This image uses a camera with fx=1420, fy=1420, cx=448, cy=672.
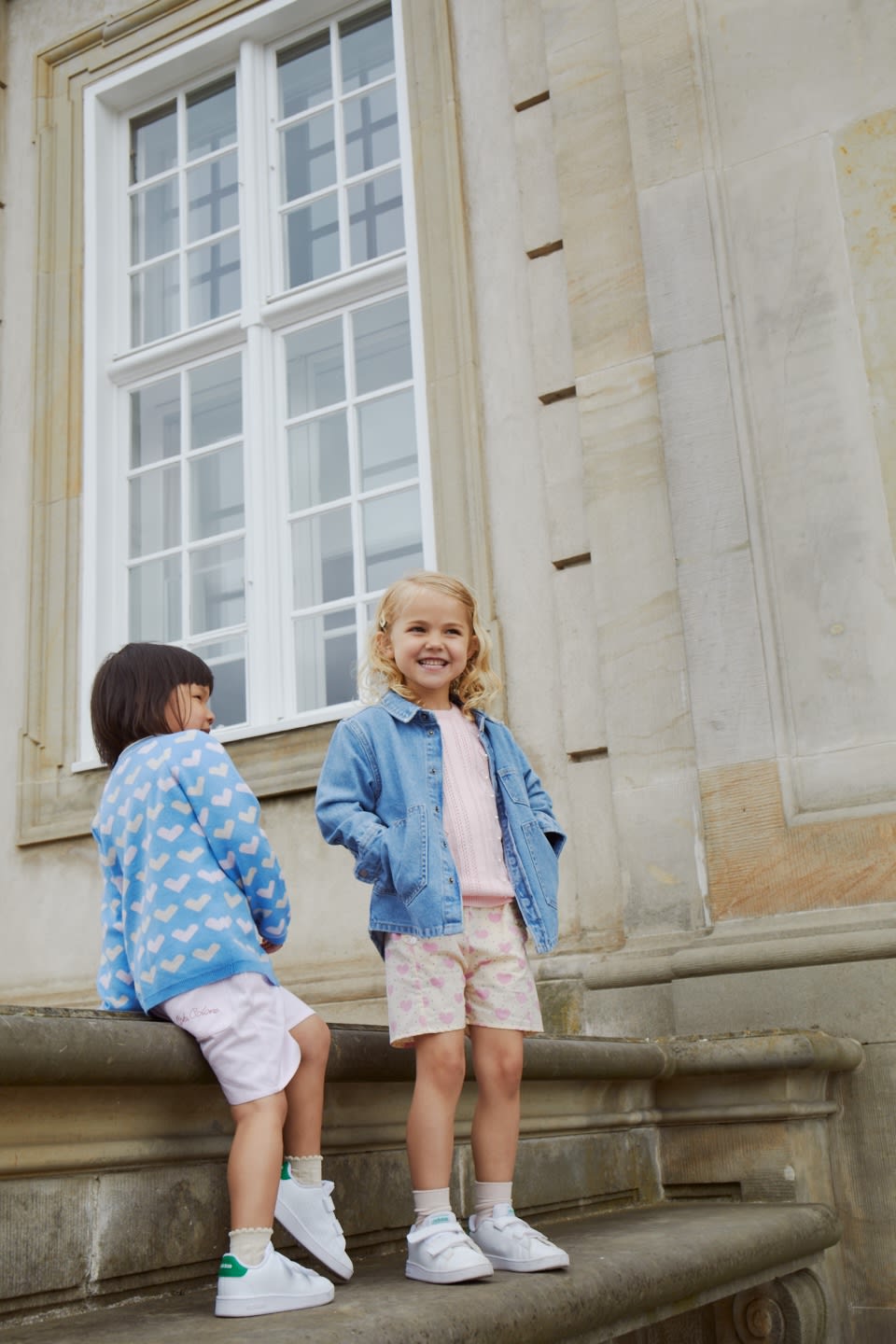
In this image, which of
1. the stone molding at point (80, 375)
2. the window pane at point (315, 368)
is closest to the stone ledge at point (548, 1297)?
the stone molding at point (80, 375)

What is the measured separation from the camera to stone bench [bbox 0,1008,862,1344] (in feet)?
6.24

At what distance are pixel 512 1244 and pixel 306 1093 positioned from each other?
1.42ft

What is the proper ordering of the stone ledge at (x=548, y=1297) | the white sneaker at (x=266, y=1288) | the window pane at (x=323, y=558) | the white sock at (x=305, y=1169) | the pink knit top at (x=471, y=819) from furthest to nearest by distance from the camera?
the window pane at (x=323, y=558) → the pink knit top at (x=471, y=819) → the white sock at (x=305, y=1169) → the white sneaker at (x=266, y=1288) → the stone ledge at (x=548, y=1297)

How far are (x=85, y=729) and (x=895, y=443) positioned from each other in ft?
11.2

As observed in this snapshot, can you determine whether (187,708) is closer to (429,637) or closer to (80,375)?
(429,637)

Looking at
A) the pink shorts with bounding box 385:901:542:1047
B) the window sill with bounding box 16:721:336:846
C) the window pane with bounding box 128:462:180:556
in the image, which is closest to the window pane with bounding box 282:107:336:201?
the window pane with bounding box 128:462:180:556

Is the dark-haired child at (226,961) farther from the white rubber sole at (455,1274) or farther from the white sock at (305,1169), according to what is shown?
the white rubber sole at (455,1274)

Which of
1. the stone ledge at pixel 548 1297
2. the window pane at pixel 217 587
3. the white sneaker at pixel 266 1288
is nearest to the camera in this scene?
the stone ledge at pixel 548 1297

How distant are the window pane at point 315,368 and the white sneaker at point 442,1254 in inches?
166

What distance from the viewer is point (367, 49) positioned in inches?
243

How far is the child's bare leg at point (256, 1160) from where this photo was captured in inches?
76.2

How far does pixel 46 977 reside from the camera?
5582 mm

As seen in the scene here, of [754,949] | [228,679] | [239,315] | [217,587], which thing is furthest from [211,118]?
[754,949]

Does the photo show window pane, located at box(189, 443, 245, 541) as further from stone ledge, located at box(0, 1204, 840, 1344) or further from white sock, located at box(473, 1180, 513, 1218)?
white sock, located at box(473, 1180, 513, 1218)
